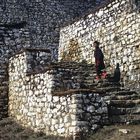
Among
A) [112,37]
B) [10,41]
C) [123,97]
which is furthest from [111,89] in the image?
[10,41]

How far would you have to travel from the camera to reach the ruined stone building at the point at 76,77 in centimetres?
1241

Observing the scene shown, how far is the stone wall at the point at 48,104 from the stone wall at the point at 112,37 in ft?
9.59

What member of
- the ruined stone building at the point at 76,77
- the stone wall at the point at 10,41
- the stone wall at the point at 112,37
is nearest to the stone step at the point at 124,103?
the ruined stone building at the point at 76,77

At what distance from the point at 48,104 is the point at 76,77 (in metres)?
2.30

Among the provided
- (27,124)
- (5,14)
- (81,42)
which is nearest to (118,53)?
(81,42)

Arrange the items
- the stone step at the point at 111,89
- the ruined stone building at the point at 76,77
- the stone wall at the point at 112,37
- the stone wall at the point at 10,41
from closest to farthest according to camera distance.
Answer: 1. the ruined stone building at the point at 76,77
2. the stone step at the point at 111,89
3. the stone wall at the point at 112,37
4. the stone wall at the point at 10,41

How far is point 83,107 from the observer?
1216 cm

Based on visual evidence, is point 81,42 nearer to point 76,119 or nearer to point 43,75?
point 43,75

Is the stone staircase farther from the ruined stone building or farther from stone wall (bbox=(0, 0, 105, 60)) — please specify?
stone wall (bbox=(0, 0, 105, 60))

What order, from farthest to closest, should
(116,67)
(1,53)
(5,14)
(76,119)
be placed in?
(5,14) < (1,53) < (116,67) < (76,119)

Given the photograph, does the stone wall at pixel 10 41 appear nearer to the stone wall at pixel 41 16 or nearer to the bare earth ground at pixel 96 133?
the bare earth ground at pixel 96 133

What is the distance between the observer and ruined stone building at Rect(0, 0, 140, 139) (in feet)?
40.7

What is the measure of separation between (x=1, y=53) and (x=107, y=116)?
8.27 meters

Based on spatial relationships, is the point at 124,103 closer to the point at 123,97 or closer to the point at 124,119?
the point at 123,97
